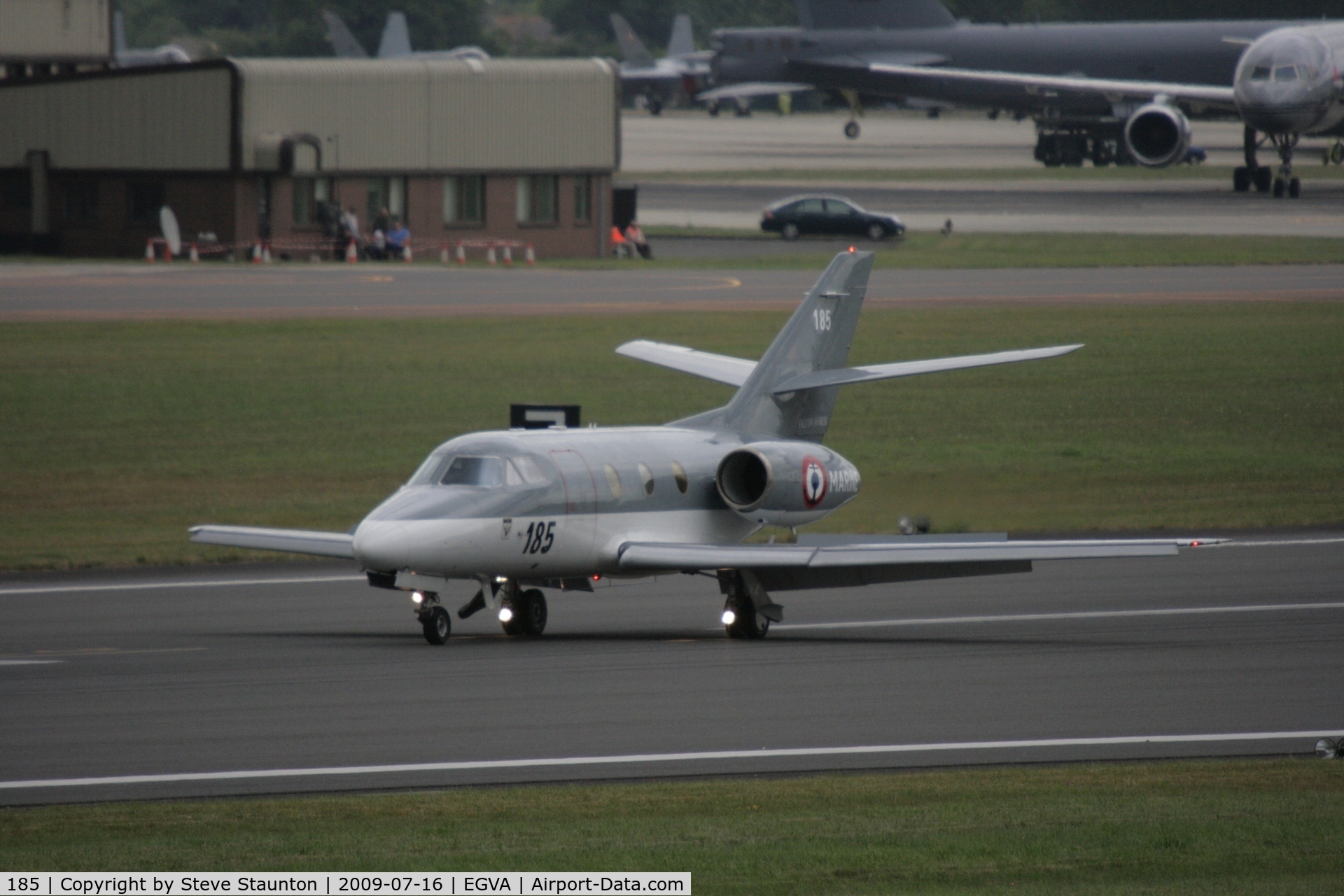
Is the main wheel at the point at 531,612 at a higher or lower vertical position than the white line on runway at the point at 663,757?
lower

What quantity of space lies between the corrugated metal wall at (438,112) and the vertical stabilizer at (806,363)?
4758cm

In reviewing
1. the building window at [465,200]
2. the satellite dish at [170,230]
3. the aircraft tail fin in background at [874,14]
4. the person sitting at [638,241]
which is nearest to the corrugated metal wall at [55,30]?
the satellite dish at [170,230]

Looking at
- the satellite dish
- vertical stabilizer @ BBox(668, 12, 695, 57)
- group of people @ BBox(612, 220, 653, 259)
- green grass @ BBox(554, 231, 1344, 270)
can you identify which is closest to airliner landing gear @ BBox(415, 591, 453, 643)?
green grass @ BBox(554, 231, 1344, 270)

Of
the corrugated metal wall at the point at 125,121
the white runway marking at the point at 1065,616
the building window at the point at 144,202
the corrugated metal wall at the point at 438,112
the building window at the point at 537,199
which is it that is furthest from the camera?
the building window at the point at 537,199

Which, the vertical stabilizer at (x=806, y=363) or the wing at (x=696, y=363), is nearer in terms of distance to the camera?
the vertical stabilizer at (x=806, y=363)

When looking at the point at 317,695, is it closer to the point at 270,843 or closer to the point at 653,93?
the point at 270,843

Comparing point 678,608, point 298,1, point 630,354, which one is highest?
point 298,1

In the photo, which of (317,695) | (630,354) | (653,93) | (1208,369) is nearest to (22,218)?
(1208,369)

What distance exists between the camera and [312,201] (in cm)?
7631

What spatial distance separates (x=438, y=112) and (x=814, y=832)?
65.3 meters

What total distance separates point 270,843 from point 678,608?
14305mm

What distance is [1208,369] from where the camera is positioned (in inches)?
2056

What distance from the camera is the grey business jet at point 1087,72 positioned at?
85.5 meters

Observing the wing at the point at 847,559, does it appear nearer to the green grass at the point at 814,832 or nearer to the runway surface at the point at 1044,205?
the green grass at the point at 814,832
